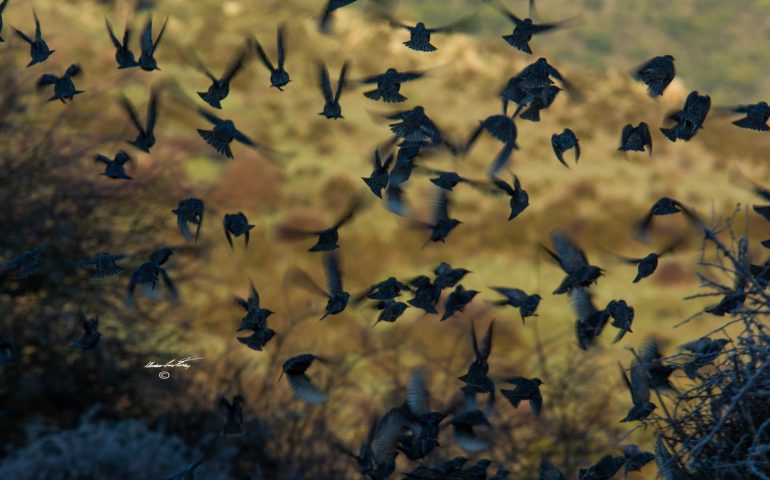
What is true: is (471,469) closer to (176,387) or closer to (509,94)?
(509,94)

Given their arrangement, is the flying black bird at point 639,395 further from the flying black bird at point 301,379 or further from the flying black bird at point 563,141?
the flying black bird at point 301,379

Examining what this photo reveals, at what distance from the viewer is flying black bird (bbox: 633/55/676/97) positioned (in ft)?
21.8

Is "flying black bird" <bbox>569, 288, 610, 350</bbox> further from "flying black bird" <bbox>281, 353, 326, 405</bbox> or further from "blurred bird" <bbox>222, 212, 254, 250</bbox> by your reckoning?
"blurred bird" <bbox>222, 212, 254, 250</bbox>

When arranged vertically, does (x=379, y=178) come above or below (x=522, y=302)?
above

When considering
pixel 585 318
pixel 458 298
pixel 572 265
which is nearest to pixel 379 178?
pixel 458 298

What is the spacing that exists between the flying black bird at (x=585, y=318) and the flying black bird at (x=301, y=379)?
63.4 inches

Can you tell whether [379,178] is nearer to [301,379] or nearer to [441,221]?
[441,221]

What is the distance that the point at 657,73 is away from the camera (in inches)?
263

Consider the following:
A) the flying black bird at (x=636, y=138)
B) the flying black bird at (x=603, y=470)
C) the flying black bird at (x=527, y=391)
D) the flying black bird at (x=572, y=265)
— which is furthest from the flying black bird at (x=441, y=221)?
the flying black bird at (x=603, y=470)

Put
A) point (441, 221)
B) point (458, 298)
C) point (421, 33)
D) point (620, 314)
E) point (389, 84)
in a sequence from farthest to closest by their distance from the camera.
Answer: point (441, 221)
point (458, 298)
point (389, 84)
point (421, 33)
point (620, 314)

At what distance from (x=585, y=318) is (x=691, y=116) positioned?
54.5 inches

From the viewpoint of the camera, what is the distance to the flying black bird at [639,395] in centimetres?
635

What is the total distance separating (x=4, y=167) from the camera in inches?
535

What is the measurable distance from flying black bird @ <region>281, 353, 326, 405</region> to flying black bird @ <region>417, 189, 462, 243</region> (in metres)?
1.10
